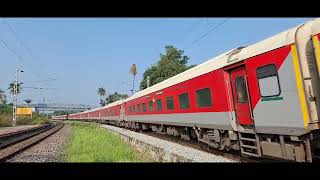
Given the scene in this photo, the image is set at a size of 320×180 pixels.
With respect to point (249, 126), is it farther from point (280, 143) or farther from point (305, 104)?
point (305, 104)

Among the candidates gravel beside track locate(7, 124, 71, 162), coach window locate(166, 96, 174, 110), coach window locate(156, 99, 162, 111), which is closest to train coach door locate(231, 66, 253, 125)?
gravel beside track locate(7, 124, 71, 162)

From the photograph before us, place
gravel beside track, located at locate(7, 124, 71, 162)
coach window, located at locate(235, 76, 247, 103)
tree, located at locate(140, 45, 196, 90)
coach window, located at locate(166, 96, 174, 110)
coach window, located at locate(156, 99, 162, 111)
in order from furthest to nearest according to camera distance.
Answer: tree, located at locate(140, 45, 196, 90)
coach window, located at locate(156, 99, 162, 111)
coach window, located at locate(166, 96, 174, 110)
gravel beside track, located at locate(7, 124, 71, 162)
coach window, located at locate(235, 76, 247, 103)

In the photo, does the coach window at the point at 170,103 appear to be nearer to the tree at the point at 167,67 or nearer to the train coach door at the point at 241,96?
the train coach door at the point at 241,96

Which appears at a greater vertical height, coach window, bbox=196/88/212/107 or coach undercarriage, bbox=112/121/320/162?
coach window, bbox=196/88/212/107

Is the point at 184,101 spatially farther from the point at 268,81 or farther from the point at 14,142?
the point at 14,142

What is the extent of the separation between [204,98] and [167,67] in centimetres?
6978

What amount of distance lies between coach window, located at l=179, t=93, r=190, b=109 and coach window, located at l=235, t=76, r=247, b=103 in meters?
4.85

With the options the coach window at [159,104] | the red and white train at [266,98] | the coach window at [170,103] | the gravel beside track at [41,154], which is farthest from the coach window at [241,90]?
the coach window at [159,104]

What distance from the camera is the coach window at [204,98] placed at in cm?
1298

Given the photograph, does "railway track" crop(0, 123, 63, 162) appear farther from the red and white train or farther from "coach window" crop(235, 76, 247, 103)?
"coach window" crop(235, 76, 247, 103)

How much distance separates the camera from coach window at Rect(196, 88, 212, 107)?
13.0 metres

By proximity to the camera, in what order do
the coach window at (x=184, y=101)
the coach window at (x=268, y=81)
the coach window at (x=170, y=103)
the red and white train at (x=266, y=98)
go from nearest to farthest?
the red and white train at (x=266, y=98)
the coach window at (x=268, y=81)
the coach window at (x=184, y=101)
the coach window at (x=170, y=103)

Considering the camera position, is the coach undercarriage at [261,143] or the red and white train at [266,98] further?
the coach undercarriage at [261,143]
